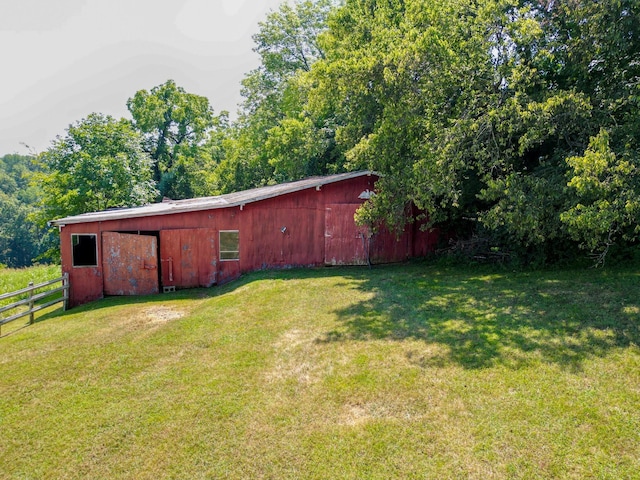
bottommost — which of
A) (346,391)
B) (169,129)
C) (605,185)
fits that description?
(346,391)

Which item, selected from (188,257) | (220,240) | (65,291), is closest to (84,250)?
(65,291)

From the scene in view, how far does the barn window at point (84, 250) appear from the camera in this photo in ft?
40.6

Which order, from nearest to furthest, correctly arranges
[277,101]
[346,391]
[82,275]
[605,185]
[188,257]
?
[346,391] < [605,185] < [82,275] < [188,257] < [277,101]

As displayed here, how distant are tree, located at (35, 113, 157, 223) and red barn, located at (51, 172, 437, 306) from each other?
8.58 meters

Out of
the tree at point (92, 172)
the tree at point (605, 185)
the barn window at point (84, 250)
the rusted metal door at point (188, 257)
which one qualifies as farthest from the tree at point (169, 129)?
the tree at point (605, 185)

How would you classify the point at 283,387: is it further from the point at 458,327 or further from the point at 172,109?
the point at 172,109

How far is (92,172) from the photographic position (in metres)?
20.3

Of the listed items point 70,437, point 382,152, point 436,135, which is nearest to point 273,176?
point 382,152

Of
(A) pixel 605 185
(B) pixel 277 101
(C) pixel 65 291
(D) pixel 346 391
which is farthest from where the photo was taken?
(B) pixel 277 101

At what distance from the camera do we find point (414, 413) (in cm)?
450

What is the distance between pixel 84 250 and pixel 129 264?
179cm

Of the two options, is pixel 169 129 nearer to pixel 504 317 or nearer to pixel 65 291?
pixel 65 291

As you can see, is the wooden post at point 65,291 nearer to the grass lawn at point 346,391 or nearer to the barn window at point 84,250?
the barn window at point 84,250

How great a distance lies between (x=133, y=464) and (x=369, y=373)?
10.0 feet
